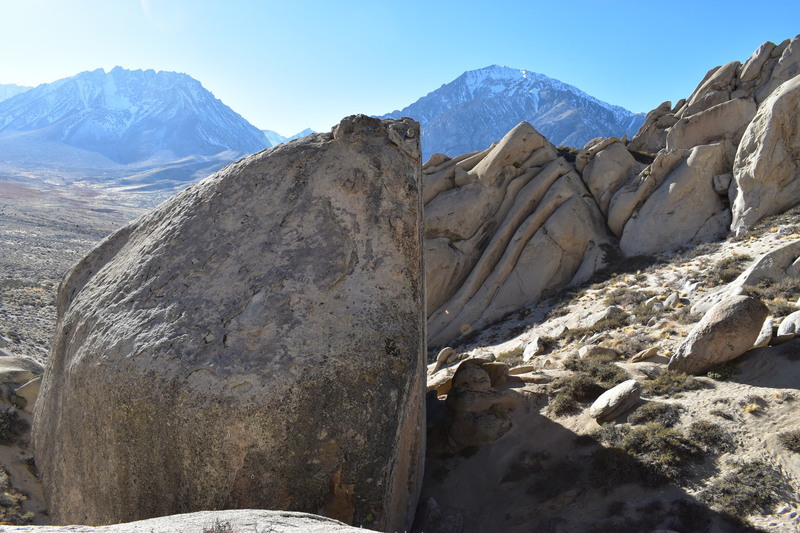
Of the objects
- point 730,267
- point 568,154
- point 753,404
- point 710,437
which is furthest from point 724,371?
point 568,154

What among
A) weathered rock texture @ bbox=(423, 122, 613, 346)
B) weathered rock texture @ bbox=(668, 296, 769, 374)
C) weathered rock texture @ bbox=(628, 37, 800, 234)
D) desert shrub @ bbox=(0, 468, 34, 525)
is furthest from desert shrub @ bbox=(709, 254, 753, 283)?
desert shrub @ bbox=(0, 468, 34, 525)

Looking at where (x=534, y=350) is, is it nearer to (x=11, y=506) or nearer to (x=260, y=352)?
(x=260, y=352)

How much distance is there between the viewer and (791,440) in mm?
7762

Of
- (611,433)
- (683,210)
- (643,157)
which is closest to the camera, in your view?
(611,433)

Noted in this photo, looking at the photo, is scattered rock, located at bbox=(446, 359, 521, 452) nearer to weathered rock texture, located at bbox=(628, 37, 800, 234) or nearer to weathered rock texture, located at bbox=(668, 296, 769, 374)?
weathered rock texture, located at bbox=(668, 296, 769, 374)

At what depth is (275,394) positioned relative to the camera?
6.16 meters

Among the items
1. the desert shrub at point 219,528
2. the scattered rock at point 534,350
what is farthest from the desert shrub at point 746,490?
the scattered rock at point 534,350

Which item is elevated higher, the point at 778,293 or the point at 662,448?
the point at 778,293

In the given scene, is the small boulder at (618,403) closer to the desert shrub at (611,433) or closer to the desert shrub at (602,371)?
the desert shrub at (611,433)

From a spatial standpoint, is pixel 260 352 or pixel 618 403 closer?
pixel 260 352

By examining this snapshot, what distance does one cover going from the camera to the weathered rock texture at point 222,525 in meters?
4.09

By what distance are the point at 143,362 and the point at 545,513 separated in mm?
6203

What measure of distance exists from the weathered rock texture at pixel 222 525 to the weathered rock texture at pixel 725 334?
841 cm

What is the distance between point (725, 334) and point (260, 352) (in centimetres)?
852
